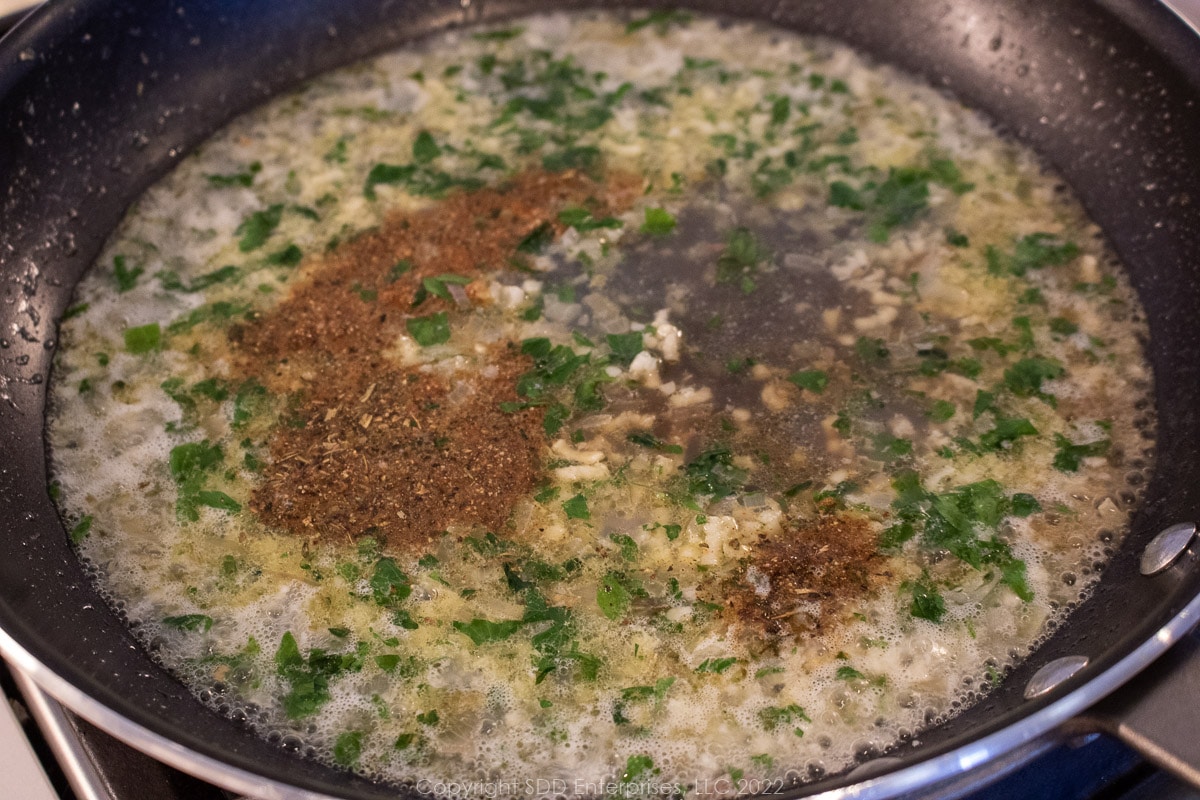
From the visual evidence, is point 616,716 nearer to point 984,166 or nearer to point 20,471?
point 20,471

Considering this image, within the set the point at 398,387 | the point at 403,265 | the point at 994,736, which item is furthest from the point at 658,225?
the point at 994,736

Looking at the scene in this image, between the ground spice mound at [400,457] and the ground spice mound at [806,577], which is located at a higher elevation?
the ground spice mound at [806,577]

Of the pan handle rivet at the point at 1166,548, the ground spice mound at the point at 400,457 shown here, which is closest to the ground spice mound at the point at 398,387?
the ground spice mound at the point at 400,457

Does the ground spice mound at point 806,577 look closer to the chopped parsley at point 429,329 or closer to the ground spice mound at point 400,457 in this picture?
the ground spice mound at point 400,457

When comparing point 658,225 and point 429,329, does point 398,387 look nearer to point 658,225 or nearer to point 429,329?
point 429,329

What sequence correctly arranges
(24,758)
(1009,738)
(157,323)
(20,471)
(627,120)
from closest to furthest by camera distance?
(1009,738), (24,758), (20,471), (157,323), (627,120)

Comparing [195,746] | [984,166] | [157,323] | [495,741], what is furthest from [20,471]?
[984,166]
